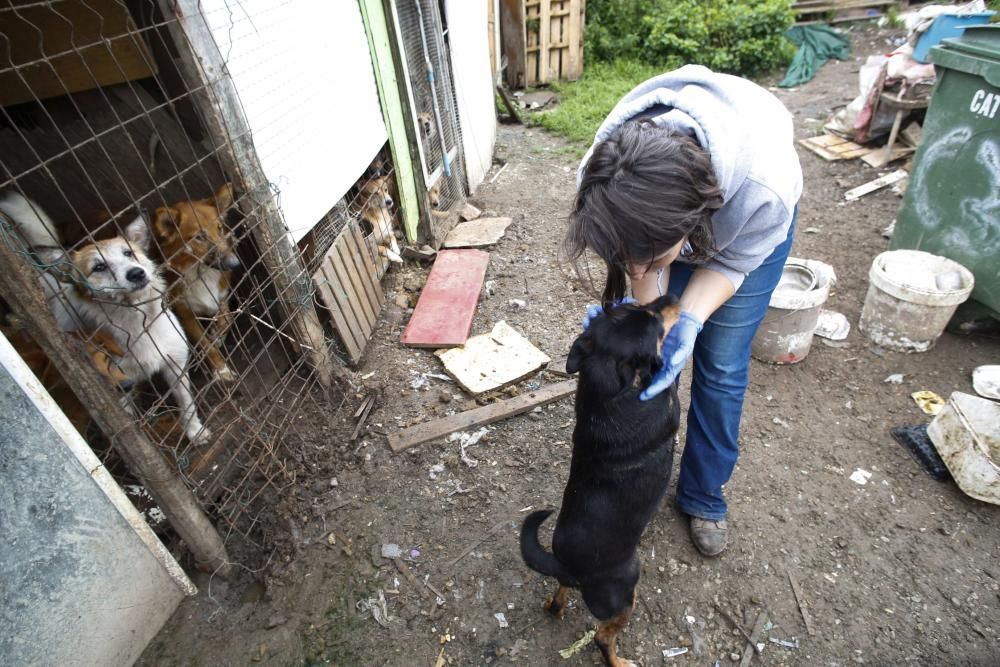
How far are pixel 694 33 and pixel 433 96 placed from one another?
714 centimetres

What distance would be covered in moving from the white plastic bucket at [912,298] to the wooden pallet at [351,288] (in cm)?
355

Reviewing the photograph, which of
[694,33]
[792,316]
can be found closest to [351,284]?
[792,316]

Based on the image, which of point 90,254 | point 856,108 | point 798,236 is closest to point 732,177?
point 90,254

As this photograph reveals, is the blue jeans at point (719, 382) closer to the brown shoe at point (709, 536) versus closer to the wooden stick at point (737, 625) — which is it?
the brown shoe at point (709, 536)

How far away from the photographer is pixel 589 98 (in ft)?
28.5

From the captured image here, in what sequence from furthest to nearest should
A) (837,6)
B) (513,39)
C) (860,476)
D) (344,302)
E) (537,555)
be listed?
1. (837,6)
2. (513,39)
3. (344,302)
4. (860,476)
5. (537,555)

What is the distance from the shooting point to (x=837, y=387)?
3.45 meters

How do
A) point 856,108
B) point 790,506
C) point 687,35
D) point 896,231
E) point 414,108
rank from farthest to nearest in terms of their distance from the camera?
point 687,35, point 856,108, point 414,108, point 896,231, point 790,506

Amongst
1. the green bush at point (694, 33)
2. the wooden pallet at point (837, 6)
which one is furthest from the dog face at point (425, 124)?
the wooden pallet at point (837, 6)

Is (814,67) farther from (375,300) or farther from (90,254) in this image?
(90,254)

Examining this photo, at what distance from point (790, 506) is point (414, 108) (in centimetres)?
403

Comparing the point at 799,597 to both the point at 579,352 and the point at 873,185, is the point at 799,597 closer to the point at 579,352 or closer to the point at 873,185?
the point at 579,352

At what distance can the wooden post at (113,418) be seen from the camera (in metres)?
1.62

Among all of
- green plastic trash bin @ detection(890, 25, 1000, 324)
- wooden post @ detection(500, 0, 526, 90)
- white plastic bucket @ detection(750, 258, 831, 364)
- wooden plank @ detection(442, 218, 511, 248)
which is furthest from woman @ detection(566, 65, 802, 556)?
wooden post @ detection(500, 0, 526, 90)
